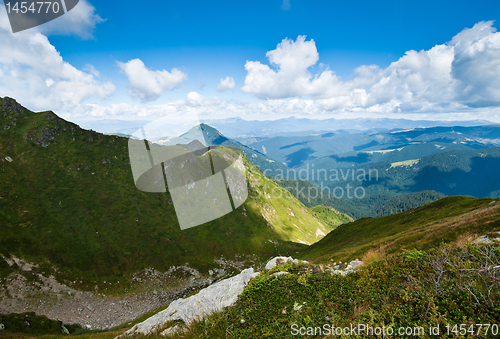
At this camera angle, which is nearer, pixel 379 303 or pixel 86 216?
pixel 379 303

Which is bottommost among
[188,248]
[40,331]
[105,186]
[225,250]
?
[225,250]

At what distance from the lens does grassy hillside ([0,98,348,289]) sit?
60438 mm

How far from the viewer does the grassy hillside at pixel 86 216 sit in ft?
198

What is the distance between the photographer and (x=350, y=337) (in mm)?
7352

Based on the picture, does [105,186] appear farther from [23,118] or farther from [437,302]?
[437,302]

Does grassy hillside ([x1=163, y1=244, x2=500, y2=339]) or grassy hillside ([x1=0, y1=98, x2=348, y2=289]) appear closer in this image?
grassy hillside ([x1=163, y1=244, x2=500, y2=339])

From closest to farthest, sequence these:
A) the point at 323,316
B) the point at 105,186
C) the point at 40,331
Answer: the point at 323,316
the point at 40,331
the point at 105,186

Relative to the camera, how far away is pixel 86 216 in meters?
73.9

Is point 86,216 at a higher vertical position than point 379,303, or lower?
lower

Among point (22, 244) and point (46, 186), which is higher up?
point (46, 186)

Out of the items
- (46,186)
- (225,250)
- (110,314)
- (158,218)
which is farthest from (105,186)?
(225,250)

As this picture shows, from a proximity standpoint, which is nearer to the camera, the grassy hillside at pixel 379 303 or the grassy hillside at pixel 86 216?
the grassy hillside at pixel 379 303

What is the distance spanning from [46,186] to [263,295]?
106447 millimetres

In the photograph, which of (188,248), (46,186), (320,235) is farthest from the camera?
(320,235)
